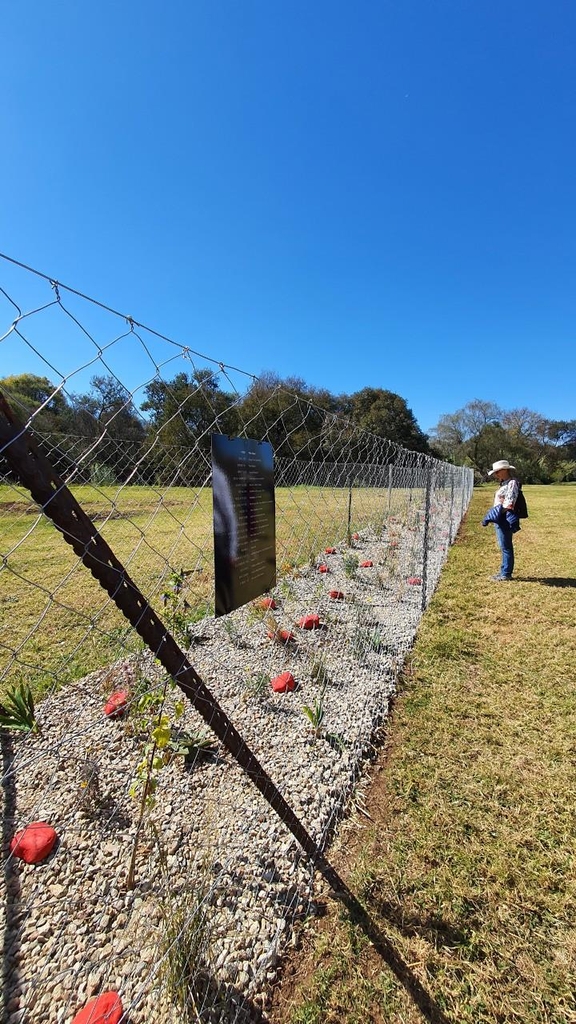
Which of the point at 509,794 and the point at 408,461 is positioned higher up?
the point at 408,461

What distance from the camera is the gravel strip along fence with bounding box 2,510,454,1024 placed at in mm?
1224

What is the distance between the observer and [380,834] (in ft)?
5.95

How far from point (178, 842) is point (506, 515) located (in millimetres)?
5210

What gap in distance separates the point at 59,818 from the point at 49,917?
16.3 inches

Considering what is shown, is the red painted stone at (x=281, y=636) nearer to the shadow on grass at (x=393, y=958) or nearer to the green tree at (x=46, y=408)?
the shadow on grass at (x=393, y=958)

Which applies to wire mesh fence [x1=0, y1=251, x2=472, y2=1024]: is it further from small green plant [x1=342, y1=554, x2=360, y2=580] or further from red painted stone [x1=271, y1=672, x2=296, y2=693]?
small green plant [x1=342, y1=554, x2=360, y2=580]

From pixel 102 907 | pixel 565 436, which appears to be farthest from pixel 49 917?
pixel 565 436

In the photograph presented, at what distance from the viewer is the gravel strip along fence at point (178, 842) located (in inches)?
48.2

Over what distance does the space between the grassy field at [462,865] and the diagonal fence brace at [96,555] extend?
0.71 metres

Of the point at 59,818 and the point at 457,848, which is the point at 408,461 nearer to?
the point at 457,848

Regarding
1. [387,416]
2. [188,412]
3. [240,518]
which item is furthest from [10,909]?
[387,416]

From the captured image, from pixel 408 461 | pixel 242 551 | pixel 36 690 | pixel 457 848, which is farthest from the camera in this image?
→ pixel 408 461

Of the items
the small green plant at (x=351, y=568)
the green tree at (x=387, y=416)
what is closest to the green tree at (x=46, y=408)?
the small green plant at (x=351, y=568)

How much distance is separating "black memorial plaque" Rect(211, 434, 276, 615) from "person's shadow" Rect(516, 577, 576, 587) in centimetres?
532
